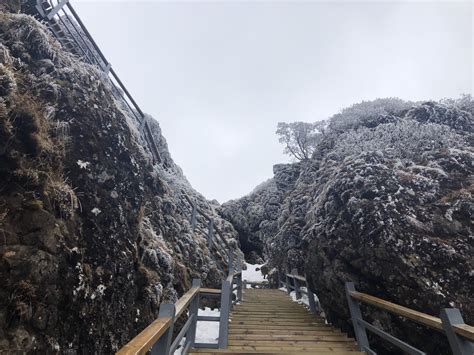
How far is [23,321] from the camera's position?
2551 mm

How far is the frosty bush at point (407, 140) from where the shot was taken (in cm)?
741

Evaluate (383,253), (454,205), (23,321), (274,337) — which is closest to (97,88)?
(23,321)

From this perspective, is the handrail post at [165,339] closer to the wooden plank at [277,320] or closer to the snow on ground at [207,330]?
the snow on ground at [207,330]

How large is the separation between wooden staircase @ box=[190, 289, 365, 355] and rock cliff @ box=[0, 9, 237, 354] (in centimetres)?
147

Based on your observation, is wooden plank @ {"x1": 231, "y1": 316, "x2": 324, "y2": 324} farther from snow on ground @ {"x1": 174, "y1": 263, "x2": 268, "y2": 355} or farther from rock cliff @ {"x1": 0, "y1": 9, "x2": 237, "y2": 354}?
rock cliff @ {"x1": 0, "y1": 9, "x2": 237, "y2": 354}

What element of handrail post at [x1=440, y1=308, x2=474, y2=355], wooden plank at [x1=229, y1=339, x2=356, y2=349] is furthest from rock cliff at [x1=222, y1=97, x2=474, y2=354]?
handrail post at [x1=440, y1=308, x2=474, y2=355]

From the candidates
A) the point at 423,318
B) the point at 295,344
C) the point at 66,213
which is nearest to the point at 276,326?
the point at 295,344

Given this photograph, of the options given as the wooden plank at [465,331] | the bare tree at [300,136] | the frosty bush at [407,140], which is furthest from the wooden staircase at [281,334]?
the bare tree at [300,136]

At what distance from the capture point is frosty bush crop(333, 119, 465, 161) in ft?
24.3

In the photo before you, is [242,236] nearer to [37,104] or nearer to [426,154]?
[426,154]

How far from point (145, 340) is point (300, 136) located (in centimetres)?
2077

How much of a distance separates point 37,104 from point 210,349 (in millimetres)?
4389

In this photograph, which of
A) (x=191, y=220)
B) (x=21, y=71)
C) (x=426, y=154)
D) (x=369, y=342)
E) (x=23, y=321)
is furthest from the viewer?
(x=191, y=220)

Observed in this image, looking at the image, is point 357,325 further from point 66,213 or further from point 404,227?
point 66,213
